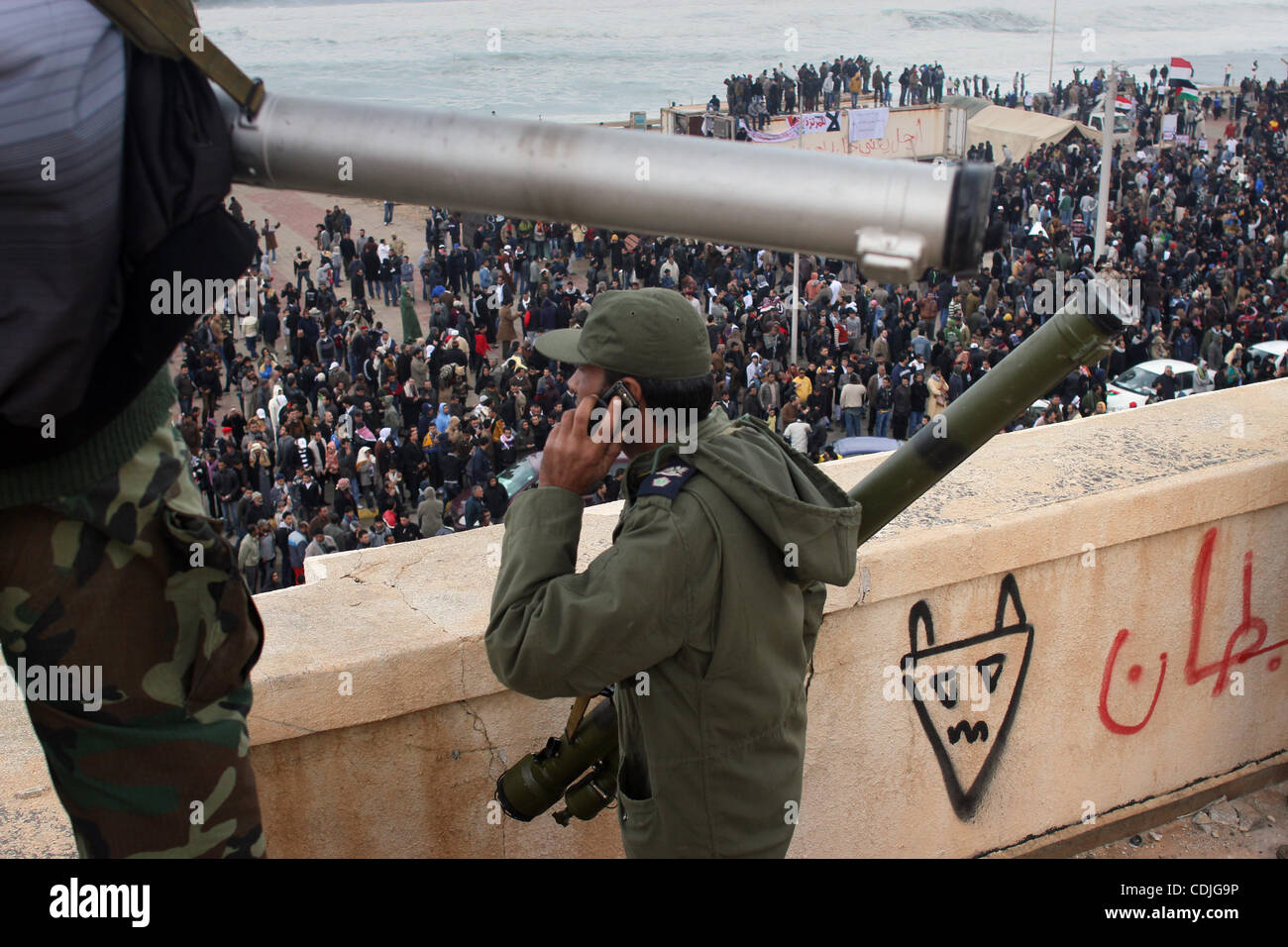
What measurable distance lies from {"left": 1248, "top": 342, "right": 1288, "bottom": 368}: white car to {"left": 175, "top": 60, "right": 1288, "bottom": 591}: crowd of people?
17 centimetres

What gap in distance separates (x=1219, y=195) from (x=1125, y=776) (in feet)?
105

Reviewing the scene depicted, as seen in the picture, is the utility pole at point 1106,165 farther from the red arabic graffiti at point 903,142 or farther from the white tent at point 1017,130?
the white tent at point 1017,130

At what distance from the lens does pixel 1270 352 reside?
19.4 m

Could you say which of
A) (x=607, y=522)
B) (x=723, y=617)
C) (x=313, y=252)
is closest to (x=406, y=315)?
(x=313, y=252)

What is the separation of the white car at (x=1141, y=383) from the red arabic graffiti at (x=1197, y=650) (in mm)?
13781

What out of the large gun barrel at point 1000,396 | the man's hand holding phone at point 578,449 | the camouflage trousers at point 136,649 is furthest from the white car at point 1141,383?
the camouflage trousers at point 136,649

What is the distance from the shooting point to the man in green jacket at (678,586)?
2254mm

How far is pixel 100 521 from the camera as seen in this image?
1820mm

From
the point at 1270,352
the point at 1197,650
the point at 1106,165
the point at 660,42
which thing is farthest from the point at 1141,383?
the point at 660,42

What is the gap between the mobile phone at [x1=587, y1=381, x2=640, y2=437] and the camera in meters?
2.38

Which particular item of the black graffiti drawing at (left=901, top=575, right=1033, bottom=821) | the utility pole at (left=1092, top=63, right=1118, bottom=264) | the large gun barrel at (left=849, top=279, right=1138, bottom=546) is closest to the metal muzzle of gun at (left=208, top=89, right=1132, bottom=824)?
the large gun barrel at (left=849, top=279, right=1138, bottom=546)
